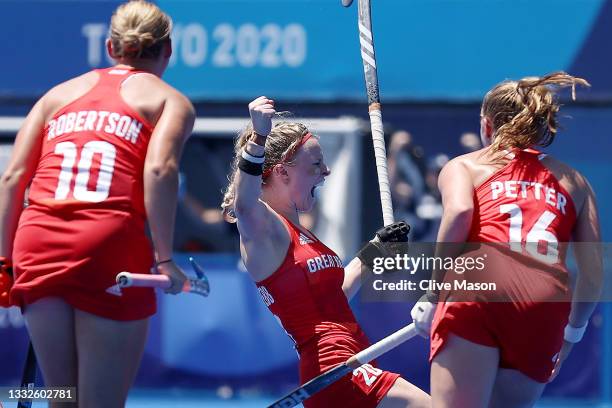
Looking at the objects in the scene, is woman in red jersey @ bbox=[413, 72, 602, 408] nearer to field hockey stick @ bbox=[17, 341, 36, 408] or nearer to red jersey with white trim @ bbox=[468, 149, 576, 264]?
red jersey with white trim @ bbox=[468, 149, 576, 264]

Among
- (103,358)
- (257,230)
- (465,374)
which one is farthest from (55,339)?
(465,374)

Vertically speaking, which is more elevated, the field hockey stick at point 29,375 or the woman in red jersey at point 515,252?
the woman in red jersey at point 515,252

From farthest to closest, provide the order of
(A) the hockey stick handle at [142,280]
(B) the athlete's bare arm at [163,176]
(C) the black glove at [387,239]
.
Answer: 1. (C) the black glove at [387,239]
2. (B) the athlete's bare arm at [163,176]
3. (A) the hockey stick handle at [142,280]

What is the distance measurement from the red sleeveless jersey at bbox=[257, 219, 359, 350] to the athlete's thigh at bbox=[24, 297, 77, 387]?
2.64 ft

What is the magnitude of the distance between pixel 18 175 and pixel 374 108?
66.6 inches

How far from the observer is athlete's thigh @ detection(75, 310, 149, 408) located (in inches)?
145

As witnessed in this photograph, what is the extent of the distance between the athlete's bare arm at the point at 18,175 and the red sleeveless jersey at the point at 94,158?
0.04 meters

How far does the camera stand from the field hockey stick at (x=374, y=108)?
4.73 metres

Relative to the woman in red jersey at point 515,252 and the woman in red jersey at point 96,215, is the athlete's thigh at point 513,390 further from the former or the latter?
the woman in red jersey at point 96,215

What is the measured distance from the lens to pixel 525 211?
3891 mm

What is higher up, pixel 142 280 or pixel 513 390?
pixel 142 280

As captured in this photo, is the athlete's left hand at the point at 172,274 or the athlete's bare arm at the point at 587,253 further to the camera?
the athlete's bare arm at the point at 587,253

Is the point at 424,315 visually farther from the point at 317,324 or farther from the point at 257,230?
the point at 257,230

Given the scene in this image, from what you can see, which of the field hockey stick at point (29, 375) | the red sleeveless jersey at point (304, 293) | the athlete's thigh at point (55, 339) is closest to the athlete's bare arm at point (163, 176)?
the athlete's thigh at point (55, 339)
